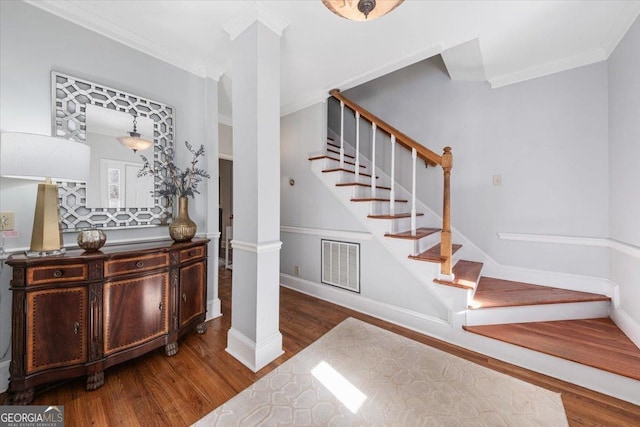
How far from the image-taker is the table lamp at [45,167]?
123 centimetres

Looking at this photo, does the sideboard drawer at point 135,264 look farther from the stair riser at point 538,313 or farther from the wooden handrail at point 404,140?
the stair riser at point 538,313

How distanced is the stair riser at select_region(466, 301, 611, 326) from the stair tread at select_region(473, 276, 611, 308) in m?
0.04

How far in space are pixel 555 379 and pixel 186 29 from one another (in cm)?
366

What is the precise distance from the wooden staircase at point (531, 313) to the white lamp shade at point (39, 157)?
2.17 metres

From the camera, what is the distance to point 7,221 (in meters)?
1.45

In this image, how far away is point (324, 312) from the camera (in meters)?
2.57

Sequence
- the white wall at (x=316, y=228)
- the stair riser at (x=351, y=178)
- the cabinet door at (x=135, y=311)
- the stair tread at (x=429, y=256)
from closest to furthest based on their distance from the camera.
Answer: the cabinet door at (x=135, y=311)
the stair tread at (x=429, y=256)
the white wall at (x=316, y=228)
the stair riser at (x=351, y=178)

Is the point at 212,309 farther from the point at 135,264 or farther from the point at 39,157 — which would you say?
the point at 39,157

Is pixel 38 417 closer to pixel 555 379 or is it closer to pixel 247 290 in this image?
pixel 247 290

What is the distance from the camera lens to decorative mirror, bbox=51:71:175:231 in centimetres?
166

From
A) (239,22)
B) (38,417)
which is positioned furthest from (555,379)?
(239,22)

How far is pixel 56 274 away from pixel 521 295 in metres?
3.42


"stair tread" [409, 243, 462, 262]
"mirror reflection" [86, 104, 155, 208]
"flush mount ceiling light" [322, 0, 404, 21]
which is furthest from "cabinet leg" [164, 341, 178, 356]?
"flush mount ceiling light" [322, 0, 404, 21]

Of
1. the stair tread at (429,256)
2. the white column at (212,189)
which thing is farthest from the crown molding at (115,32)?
the stair tread at (429,256)
